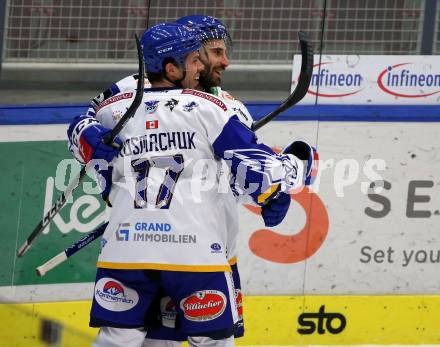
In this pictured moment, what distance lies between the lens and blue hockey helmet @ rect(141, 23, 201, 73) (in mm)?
4004

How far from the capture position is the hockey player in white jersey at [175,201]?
392 cm

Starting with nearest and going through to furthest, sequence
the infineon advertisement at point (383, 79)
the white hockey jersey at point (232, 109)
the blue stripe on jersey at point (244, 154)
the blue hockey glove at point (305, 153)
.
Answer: the blue stripe on jersey at point (244, 154) < the white hockey jersey at point (232, 109) < the blue hockey glove at point (305, 153) < the infineon advertisement at point (383, 79)

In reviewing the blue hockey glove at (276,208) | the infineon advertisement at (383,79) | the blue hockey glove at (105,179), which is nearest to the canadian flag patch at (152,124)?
the blue hockey glove at (105,179)

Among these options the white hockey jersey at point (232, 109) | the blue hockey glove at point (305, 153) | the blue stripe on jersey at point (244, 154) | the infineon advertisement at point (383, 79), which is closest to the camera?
the blue stripe on jersey at point (244, 154)

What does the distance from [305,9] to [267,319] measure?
1525mm

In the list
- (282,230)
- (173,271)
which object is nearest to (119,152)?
(173,271)

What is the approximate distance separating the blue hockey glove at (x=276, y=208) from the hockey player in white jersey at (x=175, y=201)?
0.21ft

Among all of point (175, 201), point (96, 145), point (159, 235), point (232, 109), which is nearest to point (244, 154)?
point (232, 109)

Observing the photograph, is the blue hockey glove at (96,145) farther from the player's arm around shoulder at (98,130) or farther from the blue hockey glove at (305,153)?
the blue hockey glove at (305,153)

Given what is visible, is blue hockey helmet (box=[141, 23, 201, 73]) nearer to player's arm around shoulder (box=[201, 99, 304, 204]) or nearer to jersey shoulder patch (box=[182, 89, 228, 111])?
jersey shoulder patch (box=[182, 89, 228, 111])

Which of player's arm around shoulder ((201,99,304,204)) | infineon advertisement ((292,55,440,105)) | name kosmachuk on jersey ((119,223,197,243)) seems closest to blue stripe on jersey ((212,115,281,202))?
player's arm around shoulder ((201,99,304,204))

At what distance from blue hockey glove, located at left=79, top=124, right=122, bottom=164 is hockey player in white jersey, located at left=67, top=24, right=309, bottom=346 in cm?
1

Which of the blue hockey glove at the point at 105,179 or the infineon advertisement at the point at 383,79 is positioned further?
the infineon advertisement at the point at 383,79

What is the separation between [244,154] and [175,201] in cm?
27
